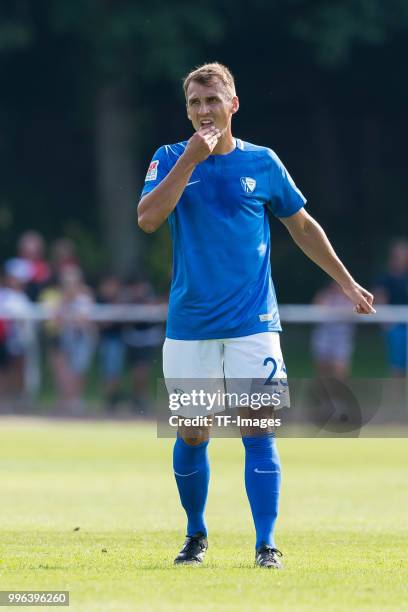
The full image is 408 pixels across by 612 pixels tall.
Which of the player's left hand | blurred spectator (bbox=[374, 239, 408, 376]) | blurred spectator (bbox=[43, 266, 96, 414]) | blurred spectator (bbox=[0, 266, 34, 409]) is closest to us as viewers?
the player's left hand

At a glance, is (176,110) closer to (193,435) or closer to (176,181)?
(193,435)

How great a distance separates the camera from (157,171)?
24.4ft

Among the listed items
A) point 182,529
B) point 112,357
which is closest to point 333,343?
point 112,357

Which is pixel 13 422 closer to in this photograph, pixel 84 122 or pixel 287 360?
pixel 287 360

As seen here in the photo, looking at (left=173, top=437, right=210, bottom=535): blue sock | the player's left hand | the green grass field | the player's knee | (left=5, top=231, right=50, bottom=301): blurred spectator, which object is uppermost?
the player's left hand

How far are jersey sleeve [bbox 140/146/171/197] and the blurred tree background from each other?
1960cm

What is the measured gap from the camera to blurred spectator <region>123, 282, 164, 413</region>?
809 inches

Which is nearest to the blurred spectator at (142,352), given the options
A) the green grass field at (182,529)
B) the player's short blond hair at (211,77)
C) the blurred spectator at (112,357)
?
the blurred spectator at (112,357)

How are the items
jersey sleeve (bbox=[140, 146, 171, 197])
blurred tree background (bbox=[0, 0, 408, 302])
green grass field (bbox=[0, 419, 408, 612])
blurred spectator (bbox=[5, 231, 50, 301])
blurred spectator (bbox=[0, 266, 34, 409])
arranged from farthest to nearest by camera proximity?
1. blurred tree background (bbox=[0, 0, 408, 302])
2. blurred spectator (bbox=[5, 231, 50, 301])
3. blurred spectator (bbox=[0, 266, 34, 409])
4. jersey sleeve (bbox=[140, 146, 171, 197])
5. green grass field (bbox=[0, 419, 408, 612])

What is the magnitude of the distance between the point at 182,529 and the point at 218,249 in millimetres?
2346

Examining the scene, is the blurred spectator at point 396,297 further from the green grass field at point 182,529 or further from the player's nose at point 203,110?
the player's nose at point 203,110

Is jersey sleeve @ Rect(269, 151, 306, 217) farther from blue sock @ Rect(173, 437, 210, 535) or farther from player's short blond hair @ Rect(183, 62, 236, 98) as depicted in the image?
blue sock @ Rect(173, 437, 210, 535)

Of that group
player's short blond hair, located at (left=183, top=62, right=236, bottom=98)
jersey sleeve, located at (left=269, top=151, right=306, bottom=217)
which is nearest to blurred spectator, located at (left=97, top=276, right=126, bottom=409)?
jersey sleeve, located at (left=269, top=151, right=306, bottom=217)

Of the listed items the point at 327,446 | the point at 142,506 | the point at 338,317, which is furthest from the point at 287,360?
the point at 142,506
